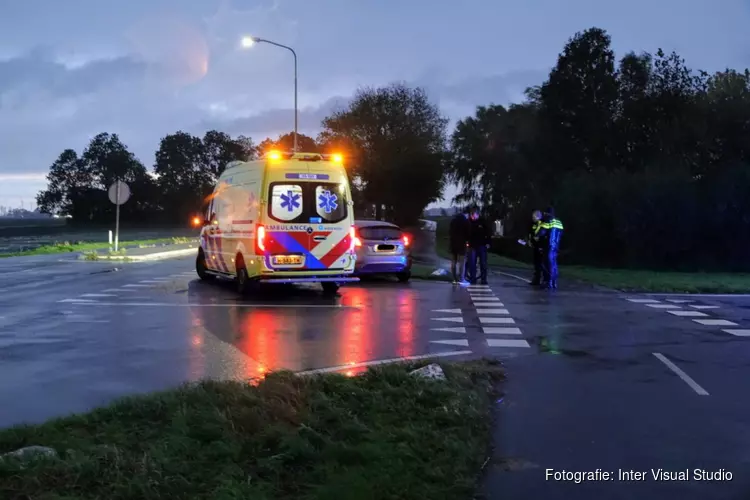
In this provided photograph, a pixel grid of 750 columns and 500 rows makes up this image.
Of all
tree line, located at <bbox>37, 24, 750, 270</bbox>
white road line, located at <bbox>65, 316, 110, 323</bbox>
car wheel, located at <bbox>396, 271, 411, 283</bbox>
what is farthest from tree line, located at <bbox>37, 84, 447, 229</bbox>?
white road line, located at <bbox>65, 316, 110, 323</bbox>

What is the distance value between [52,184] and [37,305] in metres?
86.7

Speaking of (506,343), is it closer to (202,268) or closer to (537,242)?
(537,242)

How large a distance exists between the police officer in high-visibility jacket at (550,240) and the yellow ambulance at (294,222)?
186 inches

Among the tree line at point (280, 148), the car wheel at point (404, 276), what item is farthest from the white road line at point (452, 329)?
the tree line at point (280, 148)

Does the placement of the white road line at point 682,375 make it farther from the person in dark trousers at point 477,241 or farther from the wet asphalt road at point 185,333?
the person in dark trousers at point 477,241

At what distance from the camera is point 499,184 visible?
5919 centimetres

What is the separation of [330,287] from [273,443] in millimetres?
11406

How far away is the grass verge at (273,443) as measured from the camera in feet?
14.5

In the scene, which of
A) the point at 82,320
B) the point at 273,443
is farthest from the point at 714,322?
the point at 82,320

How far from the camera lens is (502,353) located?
942cm

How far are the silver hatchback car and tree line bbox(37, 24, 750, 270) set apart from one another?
1979 centimetres

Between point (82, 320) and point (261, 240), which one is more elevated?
point (261, 240)

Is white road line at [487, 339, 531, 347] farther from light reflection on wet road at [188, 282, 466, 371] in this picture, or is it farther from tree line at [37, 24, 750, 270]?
tree line at [37, 24, 750, 270]

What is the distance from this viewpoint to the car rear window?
18984 millimetres
